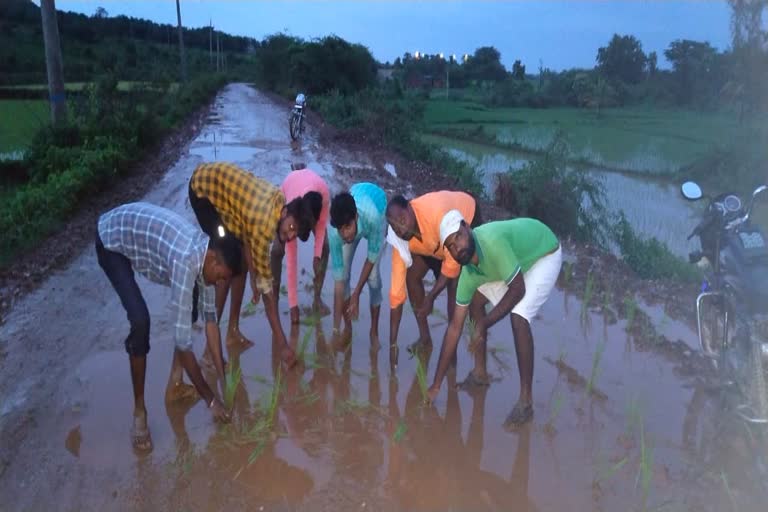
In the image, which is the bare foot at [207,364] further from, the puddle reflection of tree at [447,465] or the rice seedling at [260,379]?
the puddle reflection of tree at [447,465]

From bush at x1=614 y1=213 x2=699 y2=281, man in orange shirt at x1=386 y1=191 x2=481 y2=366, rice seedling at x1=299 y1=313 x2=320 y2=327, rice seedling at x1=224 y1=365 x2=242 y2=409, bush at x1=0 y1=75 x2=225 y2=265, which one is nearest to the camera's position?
rice seedling at x1=224 y1=365 x2=242 y2=409

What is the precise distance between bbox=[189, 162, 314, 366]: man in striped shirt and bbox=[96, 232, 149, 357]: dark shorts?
835mm

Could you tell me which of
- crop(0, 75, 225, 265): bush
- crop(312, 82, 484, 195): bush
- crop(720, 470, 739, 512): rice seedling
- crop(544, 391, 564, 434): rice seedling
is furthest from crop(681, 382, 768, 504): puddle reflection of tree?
crop(312, 82, 484, 195): bush

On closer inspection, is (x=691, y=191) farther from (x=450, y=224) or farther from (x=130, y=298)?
(x=130, y=298)

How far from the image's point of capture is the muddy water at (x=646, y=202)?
9953 mm

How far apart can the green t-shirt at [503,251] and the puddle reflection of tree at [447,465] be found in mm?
822

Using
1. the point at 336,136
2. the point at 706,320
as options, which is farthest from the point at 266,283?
the point at 336,136

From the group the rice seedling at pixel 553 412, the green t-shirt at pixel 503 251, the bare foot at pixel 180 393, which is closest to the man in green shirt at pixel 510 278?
the green t-shirt at pixel 503 251

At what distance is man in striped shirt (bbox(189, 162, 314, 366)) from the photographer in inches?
175

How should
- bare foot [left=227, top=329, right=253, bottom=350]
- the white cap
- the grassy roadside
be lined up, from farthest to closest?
1. the grassy roadside
2. bare foot [left=227, top=329, right=253, bottom=350]
3. the white cap

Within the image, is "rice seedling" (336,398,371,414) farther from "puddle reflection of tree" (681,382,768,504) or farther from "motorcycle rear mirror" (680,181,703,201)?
"motorcycle rear mirror" (680,181,703,201)

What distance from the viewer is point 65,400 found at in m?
4.45

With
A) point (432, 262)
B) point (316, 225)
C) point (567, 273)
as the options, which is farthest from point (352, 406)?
point (567, 273)

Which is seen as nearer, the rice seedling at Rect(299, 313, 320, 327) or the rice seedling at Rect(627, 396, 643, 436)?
the rice seedling at Rect(627, 396, 643, 436)
